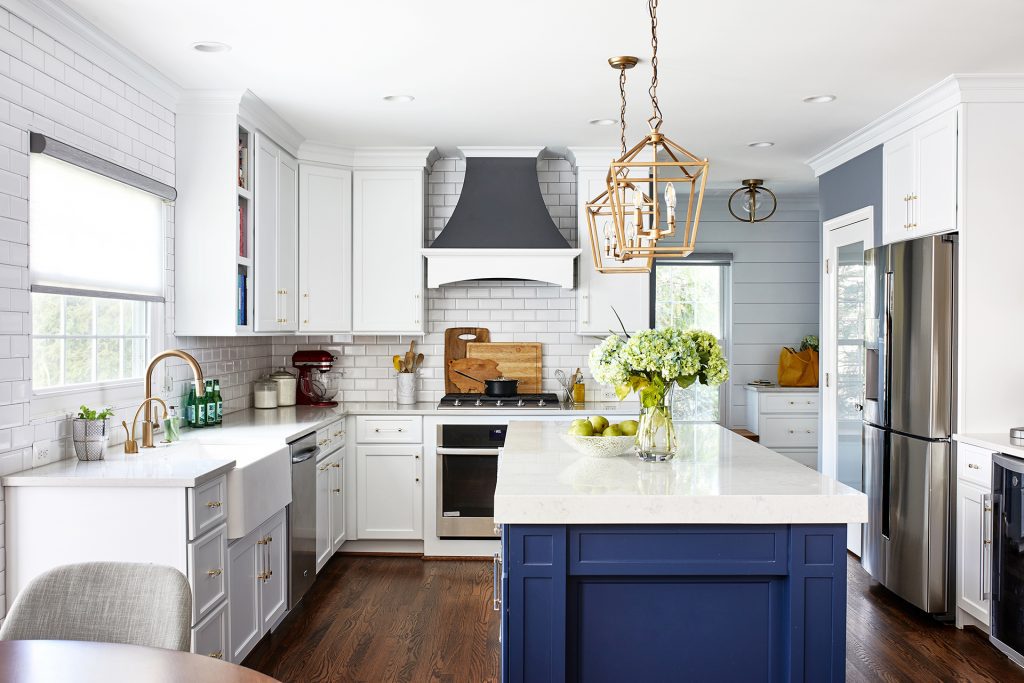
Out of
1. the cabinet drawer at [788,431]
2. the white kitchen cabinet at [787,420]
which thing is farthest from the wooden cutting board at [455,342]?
the cabinet drawer at [788,431]

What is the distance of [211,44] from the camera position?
10.7ft

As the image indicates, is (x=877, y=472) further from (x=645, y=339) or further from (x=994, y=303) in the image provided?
(x=645, y=339)

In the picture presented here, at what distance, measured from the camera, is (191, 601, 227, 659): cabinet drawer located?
2.69m

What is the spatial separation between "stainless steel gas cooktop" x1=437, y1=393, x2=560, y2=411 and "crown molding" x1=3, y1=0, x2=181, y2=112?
2.32 m

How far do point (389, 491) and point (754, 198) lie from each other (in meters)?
3.57

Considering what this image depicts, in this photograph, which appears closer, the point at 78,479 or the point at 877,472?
the point at 78,479

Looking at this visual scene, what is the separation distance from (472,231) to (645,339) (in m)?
2.60

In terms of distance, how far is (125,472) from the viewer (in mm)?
2721

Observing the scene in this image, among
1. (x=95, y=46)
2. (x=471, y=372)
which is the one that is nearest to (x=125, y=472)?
(x=95, y=46)

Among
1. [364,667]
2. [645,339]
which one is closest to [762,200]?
[645,339]

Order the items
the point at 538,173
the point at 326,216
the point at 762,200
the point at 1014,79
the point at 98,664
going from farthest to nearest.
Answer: the point at 762,200 → the point at 538,173 → the point at 326,216 → the point at 1014,79 → the point at 98,664

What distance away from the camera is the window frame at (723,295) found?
695 cm

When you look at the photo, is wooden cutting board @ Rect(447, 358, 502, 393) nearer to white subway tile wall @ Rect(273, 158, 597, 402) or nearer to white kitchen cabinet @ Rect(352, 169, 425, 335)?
white subway tile wall @ Rect(273, 158, 597, 402)

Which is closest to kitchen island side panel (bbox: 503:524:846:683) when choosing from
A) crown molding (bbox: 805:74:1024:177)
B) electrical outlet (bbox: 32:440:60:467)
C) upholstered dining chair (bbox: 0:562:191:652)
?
upholstered dining chair (bbox: 0:562:191:652)
